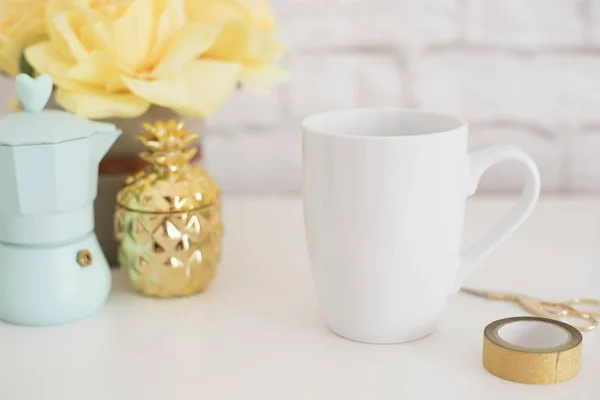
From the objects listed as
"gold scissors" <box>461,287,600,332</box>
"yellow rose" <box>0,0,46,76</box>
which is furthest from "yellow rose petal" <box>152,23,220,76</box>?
"gold scissors" <box>461,287,600,332</box>

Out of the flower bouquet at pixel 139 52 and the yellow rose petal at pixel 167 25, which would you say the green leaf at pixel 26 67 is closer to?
the flower bouquet at pixel 139 52

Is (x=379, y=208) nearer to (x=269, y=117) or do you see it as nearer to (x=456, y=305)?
(x=456, y=305)

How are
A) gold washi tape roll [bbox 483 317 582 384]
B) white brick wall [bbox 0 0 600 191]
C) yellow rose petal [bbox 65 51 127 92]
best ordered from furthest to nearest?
white brick wall [bbox 0 0 600 191], yellow rose petal [bbox 65 51 127 92], gold washi tape roll [bbox 483 317 582 384]

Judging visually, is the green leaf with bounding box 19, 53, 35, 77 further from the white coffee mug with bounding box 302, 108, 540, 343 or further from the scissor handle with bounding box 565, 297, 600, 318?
the scissor handle with bounding box 565, 297, 600, 318

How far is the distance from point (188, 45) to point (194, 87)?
1.1 inches

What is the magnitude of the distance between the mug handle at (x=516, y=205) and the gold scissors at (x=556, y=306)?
6 centimetres

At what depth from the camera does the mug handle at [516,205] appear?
1.58 ft

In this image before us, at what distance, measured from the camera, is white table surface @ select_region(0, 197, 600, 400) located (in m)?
0.43

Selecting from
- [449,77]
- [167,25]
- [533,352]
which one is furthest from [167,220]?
[449,77]

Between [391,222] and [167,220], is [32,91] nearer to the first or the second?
[167,220]

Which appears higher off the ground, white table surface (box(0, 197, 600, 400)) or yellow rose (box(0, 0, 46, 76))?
yellow rose (box(0, 0, 46, 76))

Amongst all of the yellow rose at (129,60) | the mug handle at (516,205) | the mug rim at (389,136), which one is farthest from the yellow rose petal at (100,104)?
the mug handle at (516,205)

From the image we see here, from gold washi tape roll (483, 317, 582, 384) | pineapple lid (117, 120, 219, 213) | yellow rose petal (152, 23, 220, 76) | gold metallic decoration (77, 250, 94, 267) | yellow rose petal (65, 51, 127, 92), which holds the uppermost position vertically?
yellow rose petal (152, 23, 220, 76)

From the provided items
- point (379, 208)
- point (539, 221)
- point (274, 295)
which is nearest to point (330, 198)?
point (379, 208)
